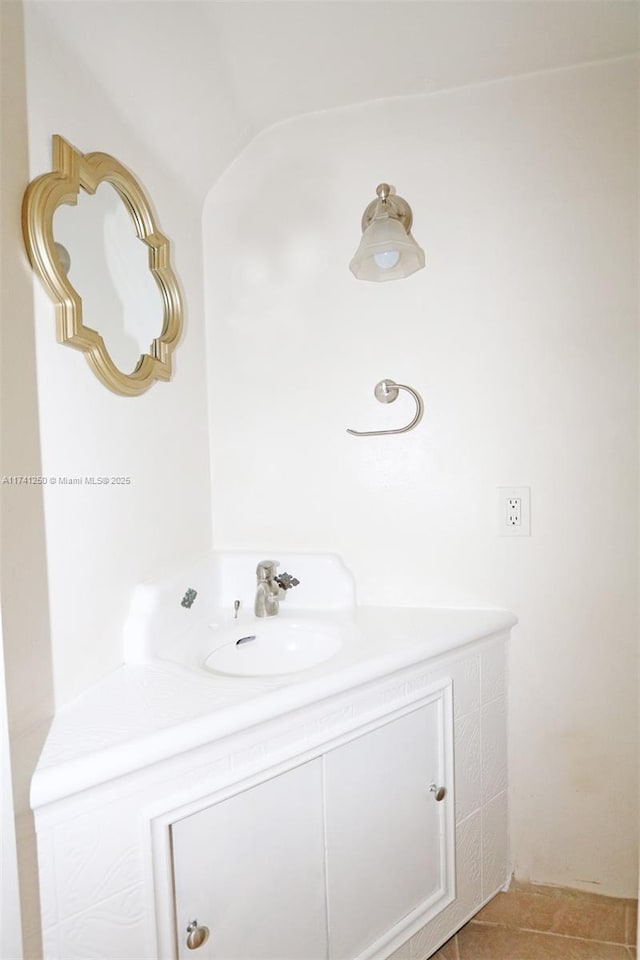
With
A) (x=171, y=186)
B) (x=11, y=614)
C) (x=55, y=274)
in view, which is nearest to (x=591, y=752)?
(x=11, y=614)

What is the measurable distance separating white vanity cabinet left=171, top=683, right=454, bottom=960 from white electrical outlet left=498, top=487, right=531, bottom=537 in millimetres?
424

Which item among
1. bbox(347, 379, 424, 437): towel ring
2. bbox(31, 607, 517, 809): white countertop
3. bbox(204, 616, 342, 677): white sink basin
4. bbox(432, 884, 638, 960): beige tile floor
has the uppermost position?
bbox(347, 379, 424, 437): towel ring

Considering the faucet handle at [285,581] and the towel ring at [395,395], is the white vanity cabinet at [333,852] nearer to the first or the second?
the faucet handle at [285,581]

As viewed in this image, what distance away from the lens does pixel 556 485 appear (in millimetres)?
1473

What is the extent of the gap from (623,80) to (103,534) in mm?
1537

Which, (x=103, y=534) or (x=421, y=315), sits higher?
(x=421, y=315)

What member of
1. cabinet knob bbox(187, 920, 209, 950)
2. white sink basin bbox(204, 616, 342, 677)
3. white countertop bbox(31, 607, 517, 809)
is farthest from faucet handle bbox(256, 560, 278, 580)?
cabinet knob bbox(187, 920, 209, 950)

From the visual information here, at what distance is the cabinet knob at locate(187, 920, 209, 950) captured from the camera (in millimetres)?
953

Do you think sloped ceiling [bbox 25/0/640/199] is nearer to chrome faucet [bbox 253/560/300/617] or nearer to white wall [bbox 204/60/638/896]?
white wall [bbox 204/60/638/896]

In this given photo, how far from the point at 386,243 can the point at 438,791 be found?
121 cm

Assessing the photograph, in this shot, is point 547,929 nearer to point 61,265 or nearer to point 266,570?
point 266,570

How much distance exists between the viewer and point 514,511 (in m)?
1.50

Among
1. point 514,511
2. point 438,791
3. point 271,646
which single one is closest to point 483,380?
point 514,511

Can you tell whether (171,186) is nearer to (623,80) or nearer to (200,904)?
(623,80)
